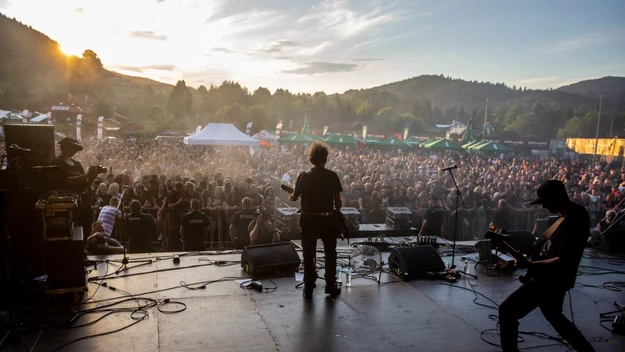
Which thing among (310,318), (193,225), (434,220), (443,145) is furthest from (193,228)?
(443,145)

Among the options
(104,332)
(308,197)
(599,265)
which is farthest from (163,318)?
(599,265)

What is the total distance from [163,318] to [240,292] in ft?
3.23

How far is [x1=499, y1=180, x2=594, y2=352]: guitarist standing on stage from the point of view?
2996mm

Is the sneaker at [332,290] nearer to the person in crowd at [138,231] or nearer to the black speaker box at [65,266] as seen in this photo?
the black speaker box at [65,266]

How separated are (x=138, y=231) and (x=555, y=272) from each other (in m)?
6.07

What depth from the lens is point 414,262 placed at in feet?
17.7

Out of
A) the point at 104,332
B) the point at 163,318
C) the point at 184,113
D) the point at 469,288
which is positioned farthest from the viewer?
the point at 184,113

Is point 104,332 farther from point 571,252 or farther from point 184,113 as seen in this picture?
point 184,113

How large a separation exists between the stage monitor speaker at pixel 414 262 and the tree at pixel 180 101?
60848mm

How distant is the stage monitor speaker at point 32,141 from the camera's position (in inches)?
178

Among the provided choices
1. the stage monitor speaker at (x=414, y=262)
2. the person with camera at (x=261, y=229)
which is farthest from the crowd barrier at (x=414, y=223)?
the stage monitor speaker at (x=414, y=262)

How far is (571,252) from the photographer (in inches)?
118

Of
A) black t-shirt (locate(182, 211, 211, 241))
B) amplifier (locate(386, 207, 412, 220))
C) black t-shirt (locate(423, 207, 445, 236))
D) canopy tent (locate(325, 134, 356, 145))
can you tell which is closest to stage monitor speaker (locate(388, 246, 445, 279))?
amplifier (locate(386, 207, 412, 220))

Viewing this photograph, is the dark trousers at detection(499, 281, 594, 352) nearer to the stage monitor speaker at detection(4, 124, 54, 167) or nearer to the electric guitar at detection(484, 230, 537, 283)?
the electric guitar at detection(484, 230, 537, 283)
